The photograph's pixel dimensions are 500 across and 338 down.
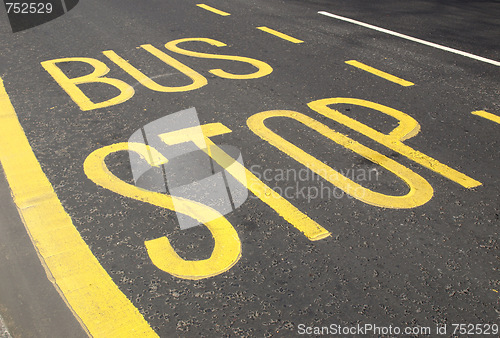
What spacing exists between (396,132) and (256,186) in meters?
1.50

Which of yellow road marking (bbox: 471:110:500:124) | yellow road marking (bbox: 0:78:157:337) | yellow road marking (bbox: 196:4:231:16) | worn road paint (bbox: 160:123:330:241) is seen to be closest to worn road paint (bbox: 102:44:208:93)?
worn road paint (bbox: 160:123:330:241)

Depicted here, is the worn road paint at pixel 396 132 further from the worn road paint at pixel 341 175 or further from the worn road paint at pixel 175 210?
the worn road paint at pixel 175 210

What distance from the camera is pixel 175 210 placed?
336 cm

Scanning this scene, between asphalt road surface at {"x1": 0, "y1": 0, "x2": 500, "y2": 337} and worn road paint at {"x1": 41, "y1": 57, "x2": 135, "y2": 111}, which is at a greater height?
asphalt road surface at {"x1": 0, "y1": 0, "x2": 500, "y2": 337}

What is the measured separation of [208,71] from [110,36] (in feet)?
6.51

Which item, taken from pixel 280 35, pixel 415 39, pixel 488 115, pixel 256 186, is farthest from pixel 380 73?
pixel 256 186

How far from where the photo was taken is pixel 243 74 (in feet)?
18.9

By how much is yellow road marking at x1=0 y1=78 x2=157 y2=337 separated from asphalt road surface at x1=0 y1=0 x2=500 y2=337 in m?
0.01

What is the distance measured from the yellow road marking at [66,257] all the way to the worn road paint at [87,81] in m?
0.98

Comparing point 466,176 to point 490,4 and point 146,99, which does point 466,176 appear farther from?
point 490,4

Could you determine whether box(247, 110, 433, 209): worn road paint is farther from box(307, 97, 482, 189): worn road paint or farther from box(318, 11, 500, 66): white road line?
box(318, 11, 500, 66): white road line

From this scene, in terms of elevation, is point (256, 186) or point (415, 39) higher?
point (415, 39)

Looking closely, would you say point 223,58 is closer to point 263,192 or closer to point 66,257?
point 263,192

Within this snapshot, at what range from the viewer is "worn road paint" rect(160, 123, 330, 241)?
127 inches
